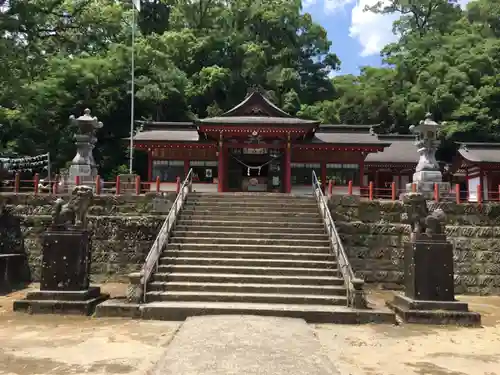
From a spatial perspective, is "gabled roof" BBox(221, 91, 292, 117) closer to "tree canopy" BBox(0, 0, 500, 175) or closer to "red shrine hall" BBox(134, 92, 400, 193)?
"red shrine hall" BBox(134, 92, 400, 193)

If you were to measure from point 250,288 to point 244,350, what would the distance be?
415 cm

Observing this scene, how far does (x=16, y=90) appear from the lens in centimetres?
1791

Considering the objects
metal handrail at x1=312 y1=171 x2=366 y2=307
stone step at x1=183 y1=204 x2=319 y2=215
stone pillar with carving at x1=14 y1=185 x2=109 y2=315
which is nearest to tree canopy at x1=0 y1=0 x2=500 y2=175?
stone step at x1=183 y1=204 x2=319 y2=215

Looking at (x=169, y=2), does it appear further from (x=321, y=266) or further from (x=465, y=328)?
(x=465, y=328)

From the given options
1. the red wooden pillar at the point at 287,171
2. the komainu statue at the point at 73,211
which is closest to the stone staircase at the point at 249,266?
the komainu statue at the point at 73,211

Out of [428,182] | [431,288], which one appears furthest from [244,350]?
[428,182]

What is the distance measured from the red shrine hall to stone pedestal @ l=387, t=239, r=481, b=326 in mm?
11831

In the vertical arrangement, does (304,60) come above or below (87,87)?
above

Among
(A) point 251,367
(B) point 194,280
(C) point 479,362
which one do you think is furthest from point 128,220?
(C) point 479,362

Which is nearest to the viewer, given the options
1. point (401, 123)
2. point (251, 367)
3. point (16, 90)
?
point (251, 367)

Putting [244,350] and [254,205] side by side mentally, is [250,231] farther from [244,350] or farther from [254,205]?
[244,350]

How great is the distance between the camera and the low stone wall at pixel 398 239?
14.1 metres

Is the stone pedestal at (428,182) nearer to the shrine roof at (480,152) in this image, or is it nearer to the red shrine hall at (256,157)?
the red shrine hall at (256,157)

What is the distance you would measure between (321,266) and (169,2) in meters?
44.5
